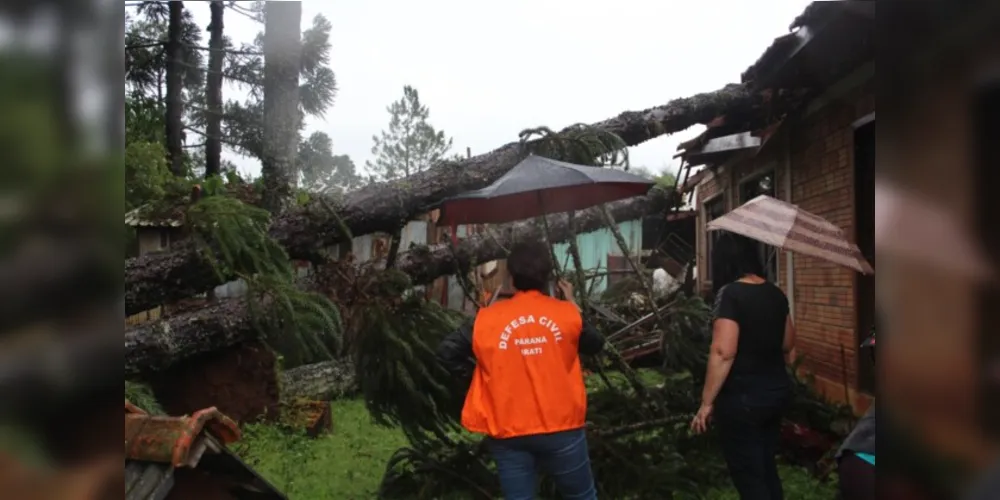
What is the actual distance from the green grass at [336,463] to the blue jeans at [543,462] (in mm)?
1704

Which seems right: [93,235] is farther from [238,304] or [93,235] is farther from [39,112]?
[238,304]

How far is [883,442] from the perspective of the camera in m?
0.58

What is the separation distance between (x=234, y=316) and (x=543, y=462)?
3.32 metres

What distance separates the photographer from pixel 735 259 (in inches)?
121

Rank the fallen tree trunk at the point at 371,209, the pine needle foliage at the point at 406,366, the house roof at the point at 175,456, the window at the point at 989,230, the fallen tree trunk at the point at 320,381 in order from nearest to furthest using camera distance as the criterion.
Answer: the window at the point at 989,230, the house roof at the point at 175,456, the pine needle foliage at the point at 406,366, the fallen tree trunk at the point at 371,209, the fallen tree trunk at the point at 320,381

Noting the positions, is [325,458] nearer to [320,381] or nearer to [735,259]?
[320,381]

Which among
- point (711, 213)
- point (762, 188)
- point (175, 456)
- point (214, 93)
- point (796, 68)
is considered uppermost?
point (796, 68)

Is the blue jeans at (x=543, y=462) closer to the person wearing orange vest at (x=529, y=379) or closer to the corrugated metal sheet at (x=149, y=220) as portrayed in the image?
the person wearing orange vest at (x=529, y=379)

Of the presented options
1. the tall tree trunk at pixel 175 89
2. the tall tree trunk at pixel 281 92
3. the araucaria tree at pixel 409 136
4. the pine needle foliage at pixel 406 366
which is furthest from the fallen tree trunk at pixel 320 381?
the araucaria tree at pixel 409 136

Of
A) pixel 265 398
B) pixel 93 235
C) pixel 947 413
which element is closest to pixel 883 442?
pixel 947 413

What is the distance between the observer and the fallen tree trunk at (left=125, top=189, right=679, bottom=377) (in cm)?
471

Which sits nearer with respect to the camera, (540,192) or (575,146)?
(540,192)

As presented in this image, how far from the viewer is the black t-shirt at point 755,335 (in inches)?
115

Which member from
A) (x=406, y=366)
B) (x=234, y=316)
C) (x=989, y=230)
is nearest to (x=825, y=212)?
(x=406, y=366)
